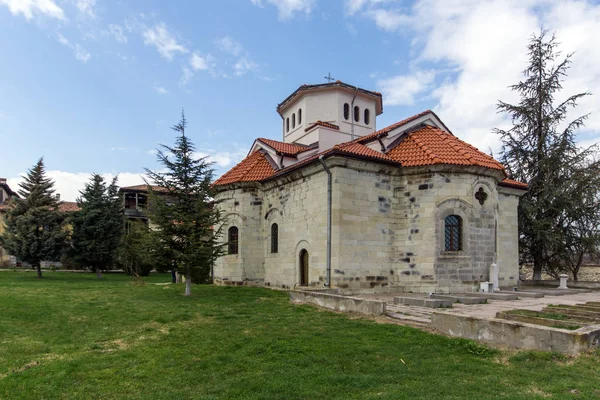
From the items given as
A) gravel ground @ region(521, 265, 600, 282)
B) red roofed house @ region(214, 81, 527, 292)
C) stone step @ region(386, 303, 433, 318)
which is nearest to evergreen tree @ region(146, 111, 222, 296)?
red roofed house @ region(214, 81, 527, 292)

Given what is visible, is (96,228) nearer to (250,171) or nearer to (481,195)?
(250,171)

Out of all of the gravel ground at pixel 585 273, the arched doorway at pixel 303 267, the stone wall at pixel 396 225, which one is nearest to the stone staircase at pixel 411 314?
the stone wall at pixel 396 225

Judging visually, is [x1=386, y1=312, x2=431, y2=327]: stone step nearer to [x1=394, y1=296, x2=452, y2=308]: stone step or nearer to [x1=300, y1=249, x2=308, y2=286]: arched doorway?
[x1=394, y1=296, x2=452, y2=308]: stone step

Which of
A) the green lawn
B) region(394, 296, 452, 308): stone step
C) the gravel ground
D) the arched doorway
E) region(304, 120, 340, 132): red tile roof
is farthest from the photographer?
the gravel ground

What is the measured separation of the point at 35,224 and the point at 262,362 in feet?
71.4

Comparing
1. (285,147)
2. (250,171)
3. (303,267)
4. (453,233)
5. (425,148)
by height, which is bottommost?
(303,267)

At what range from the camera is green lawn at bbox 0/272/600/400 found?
4.50 metres

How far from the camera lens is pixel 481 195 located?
13938mm

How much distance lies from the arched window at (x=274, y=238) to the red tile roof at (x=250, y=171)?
2278 millimetres

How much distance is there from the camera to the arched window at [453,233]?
13.4 meters

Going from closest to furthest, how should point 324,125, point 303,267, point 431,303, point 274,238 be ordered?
point 431,303, point 303,267, point 274,238, point 324,125

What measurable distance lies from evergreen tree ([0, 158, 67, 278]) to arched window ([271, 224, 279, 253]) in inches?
523

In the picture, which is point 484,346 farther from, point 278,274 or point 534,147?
point 534,147

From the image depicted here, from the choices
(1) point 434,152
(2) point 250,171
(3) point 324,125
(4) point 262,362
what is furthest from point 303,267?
(4) point 262,362
